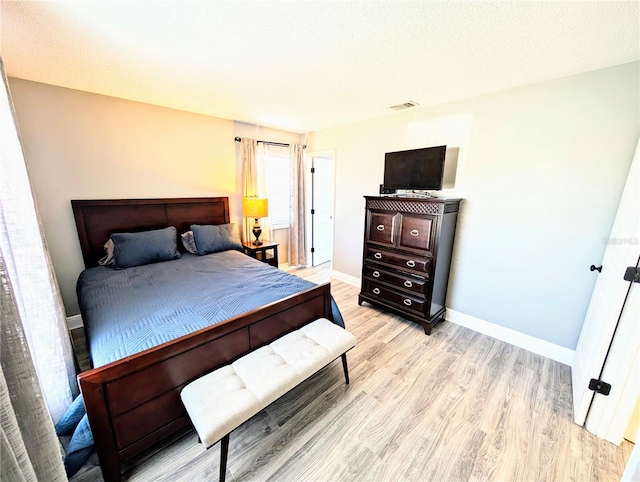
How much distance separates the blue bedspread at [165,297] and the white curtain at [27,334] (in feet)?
0.69

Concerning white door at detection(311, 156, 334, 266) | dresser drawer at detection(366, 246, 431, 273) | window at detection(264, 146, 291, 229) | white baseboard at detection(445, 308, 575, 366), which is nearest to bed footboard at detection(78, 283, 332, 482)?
dresser drawer at detection(366, 246, 431, 273)

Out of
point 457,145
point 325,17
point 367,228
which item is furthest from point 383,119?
point 325,17

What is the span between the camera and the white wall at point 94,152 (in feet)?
7.77

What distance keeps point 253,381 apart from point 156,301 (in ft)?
3.23

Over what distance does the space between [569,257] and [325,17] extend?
259 cm

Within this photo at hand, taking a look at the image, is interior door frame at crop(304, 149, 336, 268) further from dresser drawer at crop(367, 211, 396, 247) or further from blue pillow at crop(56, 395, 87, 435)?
blue pillow at crop(56, 395, 87, 435)

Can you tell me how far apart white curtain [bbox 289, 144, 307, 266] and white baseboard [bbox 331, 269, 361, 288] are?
29.8 inches

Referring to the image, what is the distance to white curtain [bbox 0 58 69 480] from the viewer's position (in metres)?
0.70

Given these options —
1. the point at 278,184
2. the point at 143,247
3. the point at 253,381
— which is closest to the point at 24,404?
the point at 253,381

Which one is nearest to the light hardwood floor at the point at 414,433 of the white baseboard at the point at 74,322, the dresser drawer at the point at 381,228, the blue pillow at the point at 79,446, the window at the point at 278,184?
the blue pillow at the point at 79,446

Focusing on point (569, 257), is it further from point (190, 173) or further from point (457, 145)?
point (190, 173)

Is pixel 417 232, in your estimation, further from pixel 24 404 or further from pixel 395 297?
pixel 24 404

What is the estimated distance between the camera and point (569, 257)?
213cm

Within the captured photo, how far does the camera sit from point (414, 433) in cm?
161
